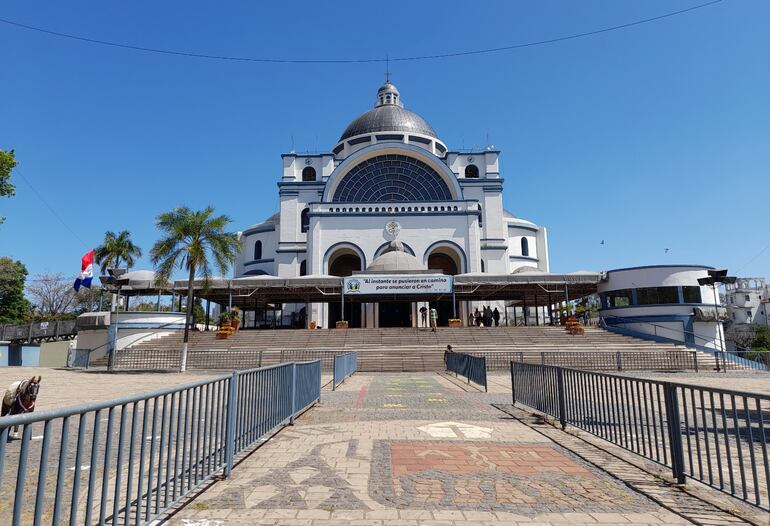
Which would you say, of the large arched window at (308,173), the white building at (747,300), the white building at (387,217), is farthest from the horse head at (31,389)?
the white building at (747,300)

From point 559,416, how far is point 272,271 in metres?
43.1

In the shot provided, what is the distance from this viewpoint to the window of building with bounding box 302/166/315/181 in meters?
49.1

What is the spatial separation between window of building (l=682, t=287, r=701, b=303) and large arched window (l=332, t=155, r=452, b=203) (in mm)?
22589

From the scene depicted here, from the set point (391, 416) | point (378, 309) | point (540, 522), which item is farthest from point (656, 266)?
point (540, 522)

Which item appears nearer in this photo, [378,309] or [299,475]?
[299,475]

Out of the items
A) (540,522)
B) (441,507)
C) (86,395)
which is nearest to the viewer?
(540,522)

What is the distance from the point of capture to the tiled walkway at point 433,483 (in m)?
3.69

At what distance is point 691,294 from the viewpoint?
29875 mm

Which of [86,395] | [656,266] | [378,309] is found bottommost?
[86,395]

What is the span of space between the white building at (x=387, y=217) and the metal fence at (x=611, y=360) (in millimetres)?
15887

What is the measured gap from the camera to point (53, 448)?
609 cm

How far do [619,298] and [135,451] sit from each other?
32482 millimetres

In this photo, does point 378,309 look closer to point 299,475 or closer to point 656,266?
point 656,266

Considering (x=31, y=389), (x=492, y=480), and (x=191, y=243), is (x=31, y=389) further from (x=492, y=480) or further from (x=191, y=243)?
(x=191, y=243)
